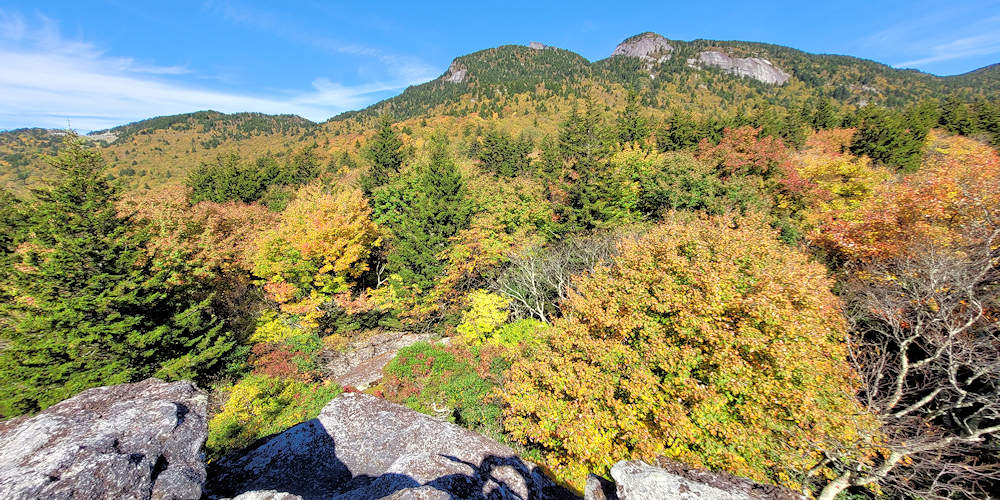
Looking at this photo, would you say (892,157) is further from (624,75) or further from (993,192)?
(624,75)

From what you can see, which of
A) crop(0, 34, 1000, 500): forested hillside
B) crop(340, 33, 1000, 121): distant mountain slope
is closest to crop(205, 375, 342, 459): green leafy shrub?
crop(0, 34, 1000, 500): forested hillside

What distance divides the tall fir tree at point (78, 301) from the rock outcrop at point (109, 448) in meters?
11.0

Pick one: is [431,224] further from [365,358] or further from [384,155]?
[384,155]

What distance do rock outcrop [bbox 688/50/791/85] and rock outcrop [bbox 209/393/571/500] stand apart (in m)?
190

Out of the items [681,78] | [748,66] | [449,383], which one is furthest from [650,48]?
[449,383]

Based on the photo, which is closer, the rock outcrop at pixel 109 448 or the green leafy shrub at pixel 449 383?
the rock outcrop at pixel 109 448

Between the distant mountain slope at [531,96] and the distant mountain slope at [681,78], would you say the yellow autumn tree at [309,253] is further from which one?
the distant mountain slope at [681,78]

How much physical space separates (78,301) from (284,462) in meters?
13.2

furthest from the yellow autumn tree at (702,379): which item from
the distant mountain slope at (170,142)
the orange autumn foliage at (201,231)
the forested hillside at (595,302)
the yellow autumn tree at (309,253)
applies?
the distant mountain slope at (170,142)

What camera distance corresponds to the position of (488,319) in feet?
66.0

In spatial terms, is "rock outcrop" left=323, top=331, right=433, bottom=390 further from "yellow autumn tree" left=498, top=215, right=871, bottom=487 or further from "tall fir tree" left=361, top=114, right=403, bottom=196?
"tall fir tree" left=361, top=114, right=403, bottom=196

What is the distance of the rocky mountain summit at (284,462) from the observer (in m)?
5.07

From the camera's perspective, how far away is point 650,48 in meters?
186

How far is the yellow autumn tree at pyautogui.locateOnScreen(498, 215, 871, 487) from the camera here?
9555 mm
